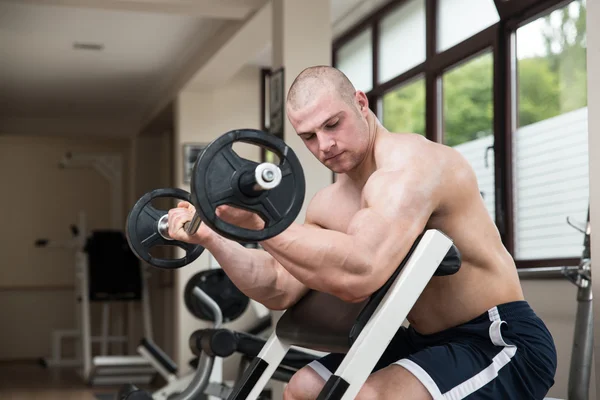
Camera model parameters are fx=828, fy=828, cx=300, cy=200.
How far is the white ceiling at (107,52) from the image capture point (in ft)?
16.3

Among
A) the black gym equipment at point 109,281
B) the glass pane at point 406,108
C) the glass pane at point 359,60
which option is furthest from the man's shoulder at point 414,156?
the black gym equipment at point 109,281

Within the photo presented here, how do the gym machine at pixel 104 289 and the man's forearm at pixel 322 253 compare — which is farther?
the gym machine at pixel 104 289

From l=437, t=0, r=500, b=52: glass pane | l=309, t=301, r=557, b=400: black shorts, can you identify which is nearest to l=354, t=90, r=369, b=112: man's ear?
l=309, t=301, r=557, b=400: black shorts

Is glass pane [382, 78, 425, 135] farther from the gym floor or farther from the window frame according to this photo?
the gym floor

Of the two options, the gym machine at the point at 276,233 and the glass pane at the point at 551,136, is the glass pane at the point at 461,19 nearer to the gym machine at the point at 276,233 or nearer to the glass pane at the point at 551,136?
the glass pane at the point at 551,136

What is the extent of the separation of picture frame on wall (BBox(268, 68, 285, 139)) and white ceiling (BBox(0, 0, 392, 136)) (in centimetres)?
68

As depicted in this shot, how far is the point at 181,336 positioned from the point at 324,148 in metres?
5.12

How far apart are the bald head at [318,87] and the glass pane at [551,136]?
6.12 ft

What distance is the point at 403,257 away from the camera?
5.24ft

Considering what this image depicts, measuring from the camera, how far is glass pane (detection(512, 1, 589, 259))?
3422mm

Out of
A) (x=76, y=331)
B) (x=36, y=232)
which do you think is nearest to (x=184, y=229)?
(x=76, y=331)

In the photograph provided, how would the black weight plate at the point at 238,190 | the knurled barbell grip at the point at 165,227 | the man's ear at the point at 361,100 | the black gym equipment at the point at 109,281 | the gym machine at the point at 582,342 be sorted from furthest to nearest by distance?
1. the black gym equipment at the point at 109,281
2. the gym machine at the point at 582,342
3. the man's ear at the point at 361,100
4. the knurled barbell grip at the point at 165,227
5. the black weight plate at the point at 238,190

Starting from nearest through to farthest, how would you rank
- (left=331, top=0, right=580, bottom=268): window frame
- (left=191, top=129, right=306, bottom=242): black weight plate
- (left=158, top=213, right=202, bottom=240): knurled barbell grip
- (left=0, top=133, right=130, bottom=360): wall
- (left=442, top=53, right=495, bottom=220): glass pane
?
(left=191, top=129, right=306, bottom=242): black weight plate → (left=158, top=213, right=202, bottom=240): knurled barbell grip → (left=331, top=0, right=580, bottom=268): window frame → (left=442, top=53, right=495, bottom=220): glass pane → (left=0, top=133, right=130, bottom=360): wall

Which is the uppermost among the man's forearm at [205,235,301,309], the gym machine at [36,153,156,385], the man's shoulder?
the man's shoulder
